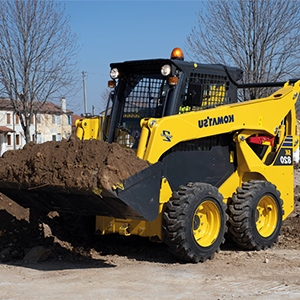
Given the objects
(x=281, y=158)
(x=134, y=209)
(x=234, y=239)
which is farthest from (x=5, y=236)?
(x=281, y=158)

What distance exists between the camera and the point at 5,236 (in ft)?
25.0

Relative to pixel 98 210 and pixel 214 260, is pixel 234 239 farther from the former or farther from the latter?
pixel 98 210

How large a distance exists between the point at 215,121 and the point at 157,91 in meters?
0.93

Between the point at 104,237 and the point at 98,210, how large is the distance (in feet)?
5.71

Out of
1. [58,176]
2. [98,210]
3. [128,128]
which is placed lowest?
[98,210]

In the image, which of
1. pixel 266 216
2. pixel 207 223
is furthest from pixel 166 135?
pixel 266 216

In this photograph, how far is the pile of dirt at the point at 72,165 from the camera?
5562 millimetres

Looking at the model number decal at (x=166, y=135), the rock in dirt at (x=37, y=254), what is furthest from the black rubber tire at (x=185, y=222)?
the rock in dirt at (x=37, y=254)

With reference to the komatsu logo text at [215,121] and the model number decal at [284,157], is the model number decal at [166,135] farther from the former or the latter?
the model number decal at [284,157]

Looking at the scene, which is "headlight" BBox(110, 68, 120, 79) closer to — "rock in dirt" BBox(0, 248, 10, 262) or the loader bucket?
the loader bucket

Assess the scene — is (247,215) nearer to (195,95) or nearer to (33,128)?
(195,95)

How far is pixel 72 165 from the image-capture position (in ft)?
18.9

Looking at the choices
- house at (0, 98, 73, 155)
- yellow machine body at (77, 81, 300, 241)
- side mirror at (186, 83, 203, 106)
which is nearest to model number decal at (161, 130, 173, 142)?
yellow machine body at (77, 81, 300, 241)

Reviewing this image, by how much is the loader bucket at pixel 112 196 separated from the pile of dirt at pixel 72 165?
0.30 ft
